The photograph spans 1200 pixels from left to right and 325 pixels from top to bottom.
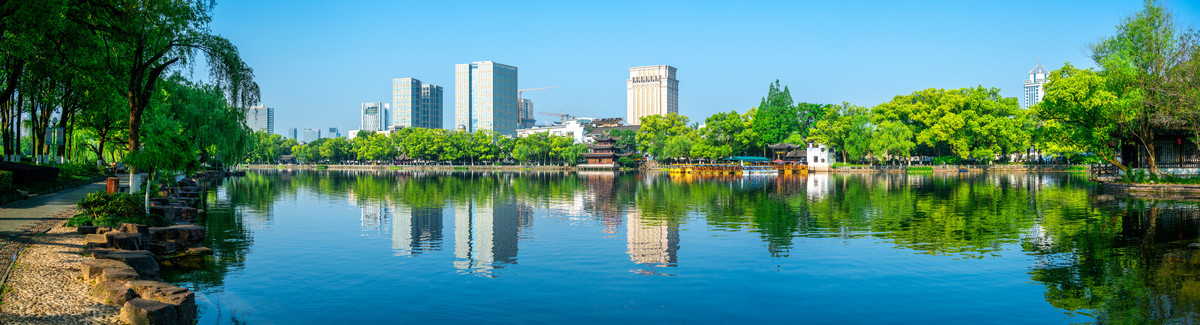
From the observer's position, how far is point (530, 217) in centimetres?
2647

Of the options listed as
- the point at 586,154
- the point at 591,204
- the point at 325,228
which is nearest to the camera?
the point at 325,228

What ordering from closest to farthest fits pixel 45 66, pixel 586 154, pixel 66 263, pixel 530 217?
pixel 66 263 < pixel 45 66 < pixel 530 217 < pixel 586 154

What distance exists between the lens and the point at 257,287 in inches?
502

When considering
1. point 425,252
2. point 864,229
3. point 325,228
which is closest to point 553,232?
point 425,252

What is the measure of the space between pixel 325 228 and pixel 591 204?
1354 cm

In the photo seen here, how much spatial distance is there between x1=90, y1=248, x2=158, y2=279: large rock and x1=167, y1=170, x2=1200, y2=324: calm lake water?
24.1 inches

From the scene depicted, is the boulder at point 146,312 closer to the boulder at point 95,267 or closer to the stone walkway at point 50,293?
the stone walkway at point 50,293

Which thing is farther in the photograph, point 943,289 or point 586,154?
point 586,154

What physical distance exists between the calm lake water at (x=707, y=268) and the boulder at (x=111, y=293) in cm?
127

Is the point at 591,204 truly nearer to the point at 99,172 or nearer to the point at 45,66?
the point at 45,66

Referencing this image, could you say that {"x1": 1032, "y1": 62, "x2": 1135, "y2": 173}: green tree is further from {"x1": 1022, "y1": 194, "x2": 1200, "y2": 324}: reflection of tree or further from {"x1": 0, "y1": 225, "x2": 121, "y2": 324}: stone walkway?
{"x1": 0, "y1": 225, "x2": 121, "y2": 324}: stone walkway

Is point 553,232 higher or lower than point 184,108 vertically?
lower

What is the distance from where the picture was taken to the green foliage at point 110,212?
16188 millimetres

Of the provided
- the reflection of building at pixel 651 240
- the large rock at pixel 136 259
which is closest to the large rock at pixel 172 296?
the large rock at pixel 136 259
